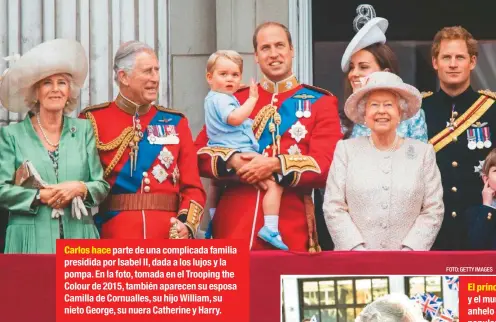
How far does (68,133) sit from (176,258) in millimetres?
959

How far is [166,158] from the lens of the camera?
10641mm

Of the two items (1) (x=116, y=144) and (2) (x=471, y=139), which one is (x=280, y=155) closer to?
(1) (x=116, y=144)

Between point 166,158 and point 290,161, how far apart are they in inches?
27.9

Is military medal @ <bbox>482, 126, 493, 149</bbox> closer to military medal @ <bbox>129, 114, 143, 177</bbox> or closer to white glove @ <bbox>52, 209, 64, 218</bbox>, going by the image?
military medal @ <bbox>129, 114, 143, 177</bbox>

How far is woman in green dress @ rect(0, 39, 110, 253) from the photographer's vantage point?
10305 mm

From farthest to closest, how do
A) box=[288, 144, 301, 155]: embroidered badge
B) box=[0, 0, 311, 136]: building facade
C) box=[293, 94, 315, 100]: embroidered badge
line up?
box=[0, 0, 311, 136]: building facade
box=[293, 94, 315, 100]: embroidered badge
box=[288, 144, 301, 155]: embroidered badge

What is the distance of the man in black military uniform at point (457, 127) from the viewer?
10.8 meters

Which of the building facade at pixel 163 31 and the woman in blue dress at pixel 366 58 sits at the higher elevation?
the building facade at pixel 163 31

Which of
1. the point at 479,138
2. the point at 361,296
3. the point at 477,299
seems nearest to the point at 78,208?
the point at 361,296

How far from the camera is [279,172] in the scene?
34.6ft

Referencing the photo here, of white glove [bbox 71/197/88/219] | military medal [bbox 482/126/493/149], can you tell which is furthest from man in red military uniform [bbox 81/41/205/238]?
military medal [bbox 482/126/493/149]

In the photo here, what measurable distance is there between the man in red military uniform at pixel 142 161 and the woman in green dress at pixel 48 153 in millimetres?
145

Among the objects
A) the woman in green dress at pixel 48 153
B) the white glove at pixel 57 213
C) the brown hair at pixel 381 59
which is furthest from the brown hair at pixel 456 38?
the white glove at pixel 57 213

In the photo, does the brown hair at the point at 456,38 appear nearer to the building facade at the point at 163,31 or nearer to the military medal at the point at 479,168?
the military medal at the point at 479,168
